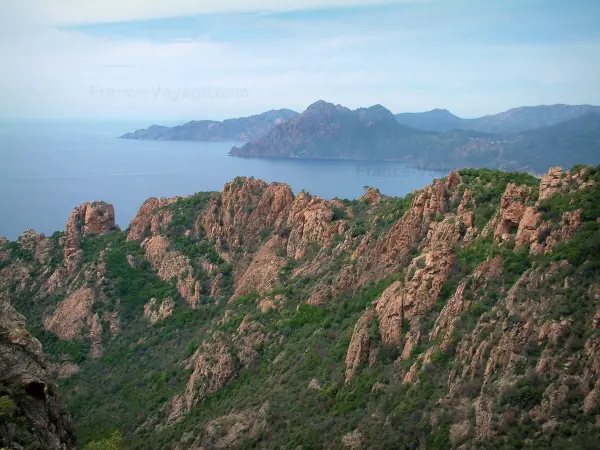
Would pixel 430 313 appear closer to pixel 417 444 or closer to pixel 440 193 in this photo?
pixel 417 444

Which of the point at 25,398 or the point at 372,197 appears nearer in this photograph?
the point at 25,398

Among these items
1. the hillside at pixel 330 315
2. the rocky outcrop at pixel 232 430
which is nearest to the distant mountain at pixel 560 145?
the hillside at pixel 330 315

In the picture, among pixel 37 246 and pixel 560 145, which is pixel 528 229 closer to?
pixel 37 246

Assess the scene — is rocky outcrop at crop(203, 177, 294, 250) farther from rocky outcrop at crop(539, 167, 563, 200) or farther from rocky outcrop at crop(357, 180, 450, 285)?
rocky outcrop at crop(539, 167, 563, 200)

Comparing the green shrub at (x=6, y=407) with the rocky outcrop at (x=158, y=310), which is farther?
the rocky outcrop at (x=158, y=310)

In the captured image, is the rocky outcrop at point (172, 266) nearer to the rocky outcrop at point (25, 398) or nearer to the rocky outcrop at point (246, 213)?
the rocky outcrop at point (246, 213)

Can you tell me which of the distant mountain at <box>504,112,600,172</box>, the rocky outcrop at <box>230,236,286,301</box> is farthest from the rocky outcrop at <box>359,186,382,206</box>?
the distant mountain at <box>504,112,600,172</box>

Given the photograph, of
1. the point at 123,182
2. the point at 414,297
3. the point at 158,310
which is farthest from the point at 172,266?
the point at 123,182
